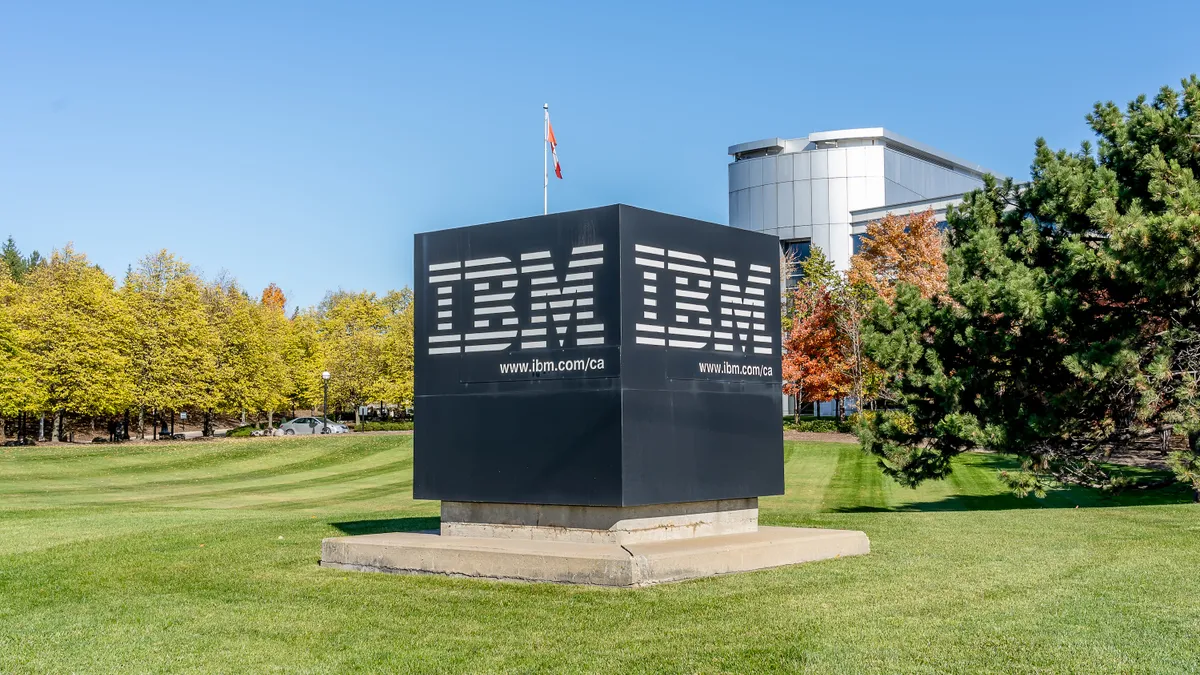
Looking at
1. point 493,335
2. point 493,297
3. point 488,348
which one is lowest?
point 488,348

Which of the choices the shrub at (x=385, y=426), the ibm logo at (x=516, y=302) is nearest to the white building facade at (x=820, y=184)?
the shrub at (x=385, y=426)

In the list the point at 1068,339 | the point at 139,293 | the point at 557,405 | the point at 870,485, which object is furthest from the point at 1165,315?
the point at 139,293

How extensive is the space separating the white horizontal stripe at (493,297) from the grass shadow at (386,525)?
449 cm

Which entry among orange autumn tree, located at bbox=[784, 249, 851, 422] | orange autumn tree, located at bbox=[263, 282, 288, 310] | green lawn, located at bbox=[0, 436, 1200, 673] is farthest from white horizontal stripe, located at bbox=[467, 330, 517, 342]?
orange autumn tree, located at bbox=[263, 282, 288, 310]

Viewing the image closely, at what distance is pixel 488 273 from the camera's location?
40.0 ft

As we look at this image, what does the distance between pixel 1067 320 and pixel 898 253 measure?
97.0 feet

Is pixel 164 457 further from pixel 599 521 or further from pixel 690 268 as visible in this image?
pixel 690 268

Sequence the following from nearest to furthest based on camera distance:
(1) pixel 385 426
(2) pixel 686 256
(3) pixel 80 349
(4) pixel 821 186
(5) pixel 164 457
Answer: (2) pixel 686 256 → (5) pixel 164 457 → (3) pixel 80 349 → (1) pixel 385 426 → (4) pixel 821 186

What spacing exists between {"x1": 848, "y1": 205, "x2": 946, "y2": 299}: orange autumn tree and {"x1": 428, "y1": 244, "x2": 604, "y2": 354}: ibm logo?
119ft

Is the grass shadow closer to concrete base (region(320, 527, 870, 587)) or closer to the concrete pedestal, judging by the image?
the concrete pedestal

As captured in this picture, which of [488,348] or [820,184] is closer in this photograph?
[488,348]

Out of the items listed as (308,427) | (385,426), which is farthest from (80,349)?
(385,426)

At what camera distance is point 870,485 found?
103ft

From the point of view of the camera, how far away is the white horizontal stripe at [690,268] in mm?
11747
